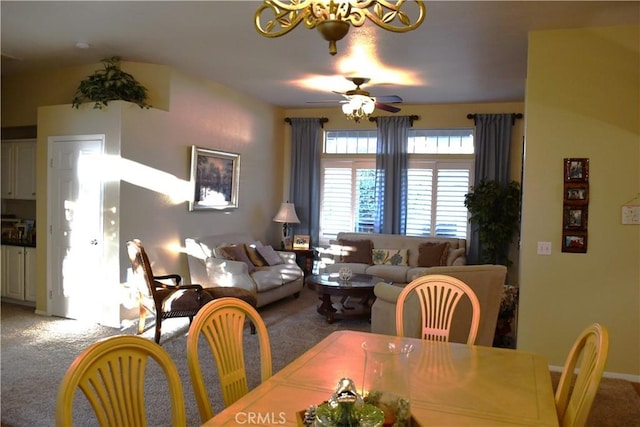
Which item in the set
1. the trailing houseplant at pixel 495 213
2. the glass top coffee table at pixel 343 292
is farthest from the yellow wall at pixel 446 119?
the glass top coffee table at pixel 343 292

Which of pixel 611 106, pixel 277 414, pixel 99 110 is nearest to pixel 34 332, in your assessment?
pixel 99 110

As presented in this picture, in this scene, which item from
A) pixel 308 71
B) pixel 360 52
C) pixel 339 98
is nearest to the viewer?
pixel 360 52

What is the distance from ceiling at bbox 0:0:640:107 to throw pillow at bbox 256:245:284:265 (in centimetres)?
219

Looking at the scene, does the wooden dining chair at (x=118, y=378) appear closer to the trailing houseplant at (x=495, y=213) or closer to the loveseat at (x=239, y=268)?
the loveseat at (x=239, y=268)

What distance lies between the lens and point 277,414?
1.56 m

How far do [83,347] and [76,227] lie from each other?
1469 mm

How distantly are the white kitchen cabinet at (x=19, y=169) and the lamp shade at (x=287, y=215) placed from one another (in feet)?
11.1

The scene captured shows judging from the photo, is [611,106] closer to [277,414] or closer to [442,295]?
[442,295]

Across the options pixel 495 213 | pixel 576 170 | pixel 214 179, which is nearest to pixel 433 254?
pixel 495 213

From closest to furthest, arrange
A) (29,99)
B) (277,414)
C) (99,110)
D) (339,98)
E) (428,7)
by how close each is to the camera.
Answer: (277,414) < (428,7) < (99,110) < (29,99) < (339,98)

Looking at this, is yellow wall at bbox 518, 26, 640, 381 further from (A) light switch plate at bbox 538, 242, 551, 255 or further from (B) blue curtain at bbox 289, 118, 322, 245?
(B) blue curtain at bbox 289, 118, 322, 245

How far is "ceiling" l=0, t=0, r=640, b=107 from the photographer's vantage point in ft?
12.6

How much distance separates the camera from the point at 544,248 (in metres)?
4.25

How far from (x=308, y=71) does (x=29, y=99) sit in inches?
139
